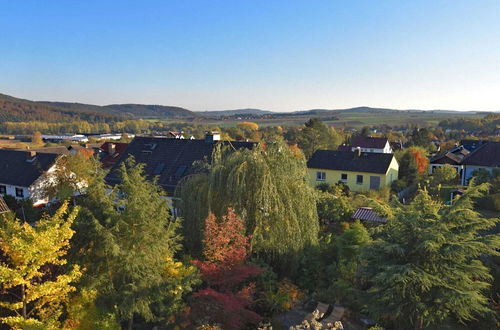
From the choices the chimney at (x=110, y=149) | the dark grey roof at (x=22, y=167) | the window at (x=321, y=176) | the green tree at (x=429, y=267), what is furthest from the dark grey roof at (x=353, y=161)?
the chimney at (x=110, y=149)

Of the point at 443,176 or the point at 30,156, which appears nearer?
the point at 443,176

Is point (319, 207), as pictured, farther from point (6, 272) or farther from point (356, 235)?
point (6, 272)

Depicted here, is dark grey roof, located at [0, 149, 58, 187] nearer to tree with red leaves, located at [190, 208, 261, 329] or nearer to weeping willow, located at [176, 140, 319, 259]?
weeping willow, located at [176, 140, 319, 259]

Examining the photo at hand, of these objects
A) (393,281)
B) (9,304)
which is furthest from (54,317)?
(393,281)

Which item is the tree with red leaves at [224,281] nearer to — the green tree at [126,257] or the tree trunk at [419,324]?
the green tree at [126,257]

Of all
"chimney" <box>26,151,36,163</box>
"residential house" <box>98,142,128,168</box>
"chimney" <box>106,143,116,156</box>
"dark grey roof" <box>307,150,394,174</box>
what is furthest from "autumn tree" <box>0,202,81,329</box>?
A: "chimney" <box>106,143,116,156</box>

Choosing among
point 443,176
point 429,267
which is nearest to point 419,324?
point 429,267

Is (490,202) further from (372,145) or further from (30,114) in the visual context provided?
(30,114)
